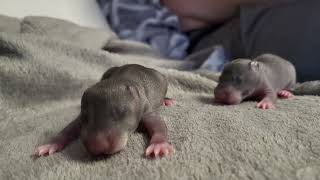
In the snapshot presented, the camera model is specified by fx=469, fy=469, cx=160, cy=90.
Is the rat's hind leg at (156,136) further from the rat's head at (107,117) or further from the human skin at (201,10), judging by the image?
the human skin at (201,10)

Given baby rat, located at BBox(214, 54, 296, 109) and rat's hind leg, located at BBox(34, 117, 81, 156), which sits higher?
baby rat, located at BBox(214, 54, 296, 109)

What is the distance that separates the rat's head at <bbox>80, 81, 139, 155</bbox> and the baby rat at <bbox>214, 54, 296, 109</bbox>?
1.31 ft

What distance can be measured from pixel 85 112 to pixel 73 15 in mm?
1191

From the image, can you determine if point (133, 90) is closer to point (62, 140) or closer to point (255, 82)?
point (62, 140)

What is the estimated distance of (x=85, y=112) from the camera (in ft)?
3.30

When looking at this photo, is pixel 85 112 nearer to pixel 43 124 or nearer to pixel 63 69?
pixel 43 124

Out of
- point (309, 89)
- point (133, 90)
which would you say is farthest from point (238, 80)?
point (133, 90)

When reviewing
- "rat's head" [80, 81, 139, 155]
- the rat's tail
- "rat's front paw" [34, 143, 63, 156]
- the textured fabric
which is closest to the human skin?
the textured fabric

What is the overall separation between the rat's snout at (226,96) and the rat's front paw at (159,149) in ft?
1.35

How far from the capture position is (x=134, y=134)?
1069 millimetres

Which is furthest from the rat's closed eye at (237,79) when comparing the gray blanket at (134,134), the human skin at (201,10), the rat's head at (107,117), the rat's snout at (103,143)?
the human skin at (201,10)

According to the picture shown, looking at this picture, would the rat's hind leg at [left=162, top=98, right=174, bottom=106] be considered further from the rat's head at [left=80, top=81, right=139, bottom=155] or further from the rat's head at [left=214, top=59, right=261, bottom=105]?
the rat's head at [left=80, top=81, right=139, bottom=155]

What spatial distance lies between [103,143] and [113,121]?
60 millimetres

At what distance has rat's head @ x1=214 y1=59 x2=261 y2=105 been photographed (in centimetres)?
137
